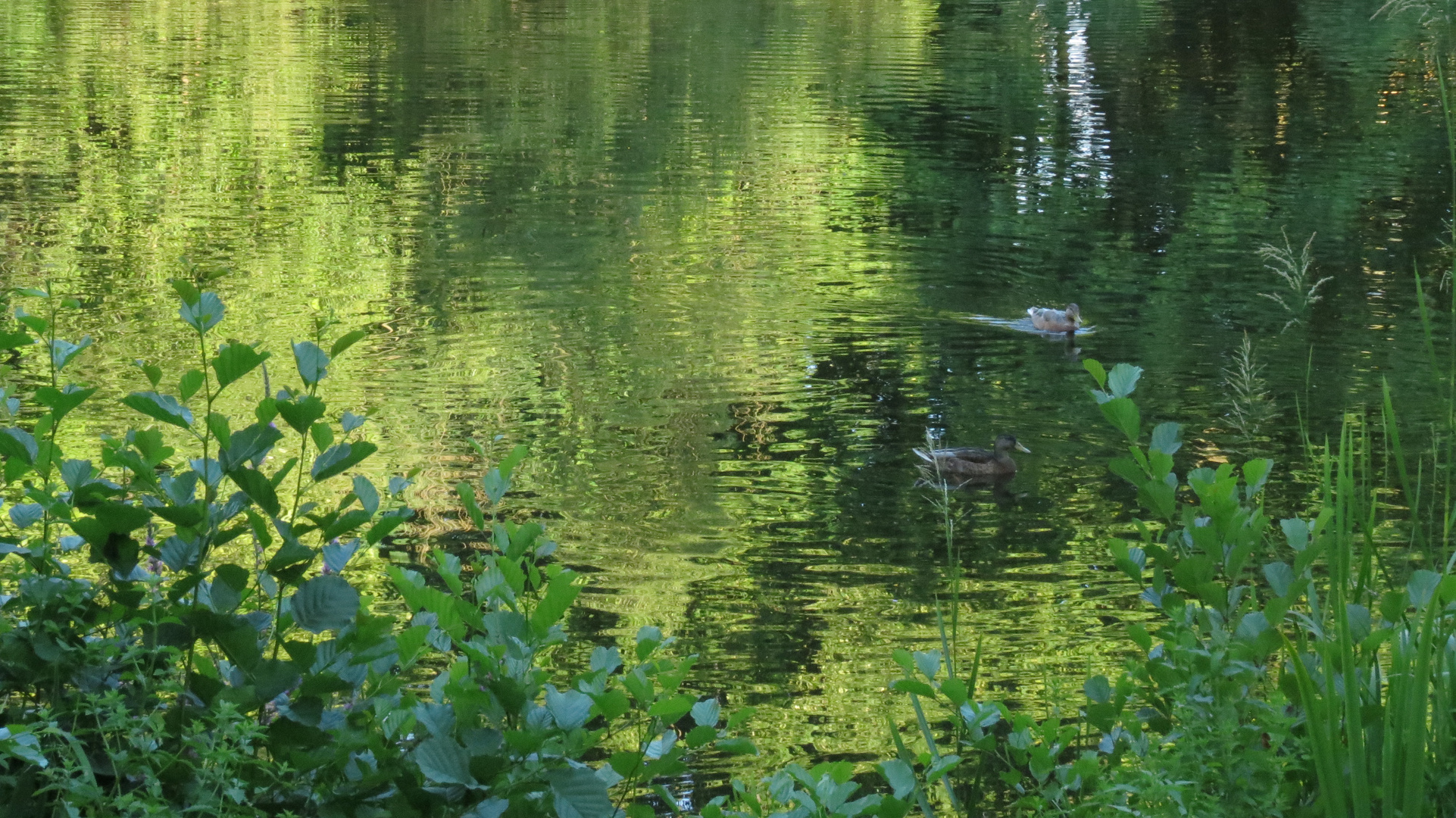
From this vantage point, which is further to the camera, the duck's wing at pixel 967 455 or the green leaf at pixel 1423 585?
the duck's wing at pixel 967 455

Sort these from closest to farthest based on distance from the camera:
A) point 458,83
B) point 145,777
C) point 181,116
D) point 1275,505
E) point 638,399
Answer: point 145,777 < point 1275,505 < point 638,399 < point 181,116 < point 458,83

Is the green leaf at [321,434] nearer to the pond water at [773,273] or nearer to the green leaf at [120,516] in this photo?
the green leaf at [120,516]

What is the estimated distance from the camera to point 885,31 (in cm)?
3738

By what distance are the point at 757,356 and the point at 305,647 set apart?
9.01 m

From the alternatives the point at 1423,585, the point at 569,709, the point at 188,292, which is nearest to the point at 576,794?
the point at 569,709

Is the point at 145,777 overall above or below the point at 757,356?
above

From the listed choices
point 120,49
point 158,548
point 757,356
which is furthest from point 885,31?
point 158,548

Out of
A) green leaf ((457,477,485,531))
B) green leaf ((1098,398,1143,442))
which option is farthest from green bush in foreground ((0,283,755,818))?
green leaf ((1098,398,1143,442))

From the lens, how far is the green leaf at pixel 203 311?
322 centimetres

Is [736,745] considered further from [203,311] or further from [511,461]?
[203,311]

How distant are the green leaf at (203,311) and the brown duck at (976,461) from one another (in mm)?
6000

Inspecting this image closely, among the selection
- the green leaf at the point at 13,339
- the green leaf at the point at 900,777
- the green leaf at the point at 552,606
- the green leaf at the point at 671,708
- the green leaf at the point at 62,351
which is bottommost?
the green leaf at the point at 900,777

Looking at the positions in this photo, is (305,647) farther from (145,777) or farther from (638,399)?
(638,399)

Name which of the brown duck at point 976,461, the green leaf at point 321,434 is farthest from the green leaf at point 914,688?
the brown duck at point 976,461
